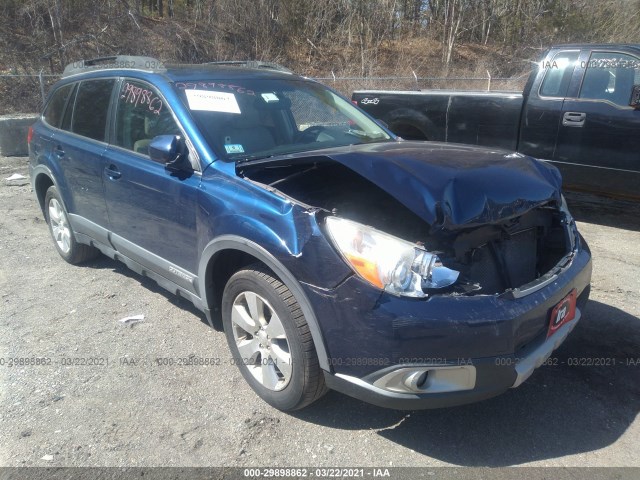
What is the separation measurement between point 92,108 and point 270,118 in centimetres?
172

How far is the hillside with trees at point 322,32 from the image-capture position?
18.8 meters

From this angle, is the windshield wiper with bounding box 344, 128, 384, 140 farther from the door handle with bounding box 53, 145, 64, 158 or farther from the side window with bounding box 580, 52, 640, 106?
the side window with bounding box 580, 52, 640, 106

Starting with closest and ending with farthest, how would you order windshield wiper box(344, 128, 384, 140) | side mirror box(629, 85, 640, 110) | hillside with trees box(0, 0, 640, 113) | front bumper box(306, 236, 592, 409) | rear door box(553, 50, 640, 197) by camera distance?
1. front bumper box(306, 236, 592, 409)
2. windshield wiper box(344, 128, 384, 140)
3. side mirror box(629, 85, 640, 110)
4. rear door box(553, 50, 640, 197)
5. hillside with trees box(0, 0, 640, 113)

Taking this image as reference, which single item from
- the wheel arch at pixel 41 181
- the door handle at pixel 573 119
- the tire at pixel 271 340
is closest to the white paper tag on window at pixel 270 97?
the tire at pixel 271 340

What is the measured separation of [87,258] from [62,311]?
101 cm

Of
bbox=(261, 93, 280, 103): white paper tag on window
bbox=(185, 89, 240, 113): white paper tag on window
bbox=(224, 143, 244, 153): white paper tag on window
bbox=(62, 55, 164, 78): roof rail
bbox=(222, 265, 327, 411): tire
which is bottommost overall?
bbox=(222, 265, 327, 411): tire

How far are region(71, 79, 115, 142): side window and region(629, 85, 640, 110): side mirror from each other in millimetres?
5128

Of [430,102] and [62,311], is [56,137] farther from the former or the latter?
[430,102]

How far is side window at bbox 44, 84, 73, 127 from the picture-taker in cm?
506

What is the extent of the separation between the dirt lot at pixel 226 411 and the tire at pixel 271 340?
0.56 ft

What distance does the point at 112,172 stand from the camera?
4047 millimetres

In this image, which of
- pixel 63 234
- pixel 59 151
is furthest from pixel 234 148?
pixel 63 234

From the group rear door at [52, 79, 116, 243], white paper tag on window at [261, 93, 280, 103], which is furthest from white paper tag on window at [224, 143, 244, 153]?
rear door at [52, 79, 116, 243]

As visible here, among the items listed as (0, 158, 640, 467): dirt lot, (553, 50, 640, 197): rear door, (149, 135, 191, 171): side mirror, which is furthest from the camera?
(553, 50, 640, 197): rear door
